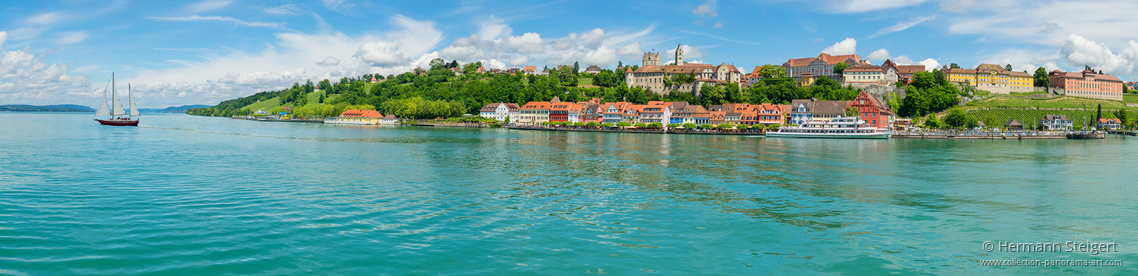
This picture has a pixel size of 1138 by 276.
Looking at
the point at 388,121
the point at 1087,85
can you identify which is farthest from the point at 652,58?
the point at 1087,85

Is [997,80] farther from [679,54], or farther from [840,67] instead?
[679,54]

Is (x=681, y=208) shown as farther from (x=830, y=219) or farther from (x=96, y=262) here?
(x=96, y=262)

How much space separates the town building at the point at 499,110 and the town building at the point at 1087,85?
10346 centimetres

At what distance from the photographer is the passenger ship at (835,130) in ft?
237

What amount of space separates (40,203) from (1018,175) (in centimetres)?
3426

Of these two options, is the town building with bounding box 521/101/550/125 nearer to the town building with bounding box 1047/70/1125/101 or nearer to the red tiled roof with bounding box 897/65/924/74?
the red tiled roof with bounding box 897/65/924/74

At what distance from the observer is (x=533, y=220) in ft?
43.8

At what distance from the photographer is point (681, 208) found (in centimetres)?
1545

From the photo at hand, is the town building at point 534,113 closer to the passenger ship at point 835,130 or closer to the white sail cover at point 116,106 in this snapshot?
the passenger ship at point 835,130

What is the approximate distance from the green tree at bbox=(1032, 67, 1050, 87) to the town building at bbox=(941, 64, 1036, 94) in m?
2.08

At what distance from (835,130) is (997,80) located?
6403 cm

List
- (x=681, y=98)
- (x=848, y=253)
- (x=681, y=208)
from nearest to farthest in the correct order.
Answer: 1. (x=848, y=253)
2. (x=681, y=208)
3. (x=681, y=98)

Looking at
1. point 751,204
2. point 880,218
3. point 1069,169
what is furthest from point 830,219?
point 1069,169

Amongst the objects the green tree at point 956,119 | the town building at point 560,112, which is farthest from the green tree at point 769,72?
the town building at point 560,112
